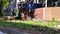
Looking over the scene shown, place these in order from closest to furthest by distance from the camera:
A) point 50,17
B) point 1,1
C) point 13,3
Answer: point 50,17
point 1,1
point 13,3

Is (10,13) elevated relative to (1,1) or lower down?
lower down

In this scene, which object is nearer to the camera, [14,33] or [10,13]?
[14,33]

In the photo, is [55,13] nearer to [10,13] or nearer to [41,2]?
[41,2]

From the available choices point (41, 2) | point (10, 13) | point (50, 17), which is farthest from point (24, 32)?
point (10, 13)

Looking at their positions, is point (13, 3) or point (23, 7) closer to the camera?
point (23, 7)

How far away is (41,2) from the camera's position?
2064 cm

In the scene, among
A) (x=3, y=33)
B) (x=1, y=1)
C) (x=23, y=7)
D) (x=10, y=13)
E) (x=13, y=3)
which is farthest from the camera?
(x=13, y=3)

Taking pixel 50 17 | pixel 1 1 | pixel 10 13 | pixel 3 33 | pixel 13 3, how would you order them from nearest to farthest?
pixel 3 33 → pixel 50 17 → pixel 1 1 → pixel 10 13 → pixel 13 3

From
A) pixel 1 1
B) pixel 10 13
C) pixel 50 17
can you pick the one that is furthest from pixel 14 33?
pixel 10 13

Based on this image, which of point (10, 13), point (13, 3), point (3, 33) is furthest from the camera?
point (13, 3)

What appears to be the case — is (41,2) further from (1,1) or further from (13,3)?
(13,3)

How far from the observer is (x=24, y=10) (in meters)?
19.1

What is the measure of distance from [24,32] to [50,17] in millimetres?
7344

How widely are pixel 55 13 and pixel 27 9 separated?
111 inches
